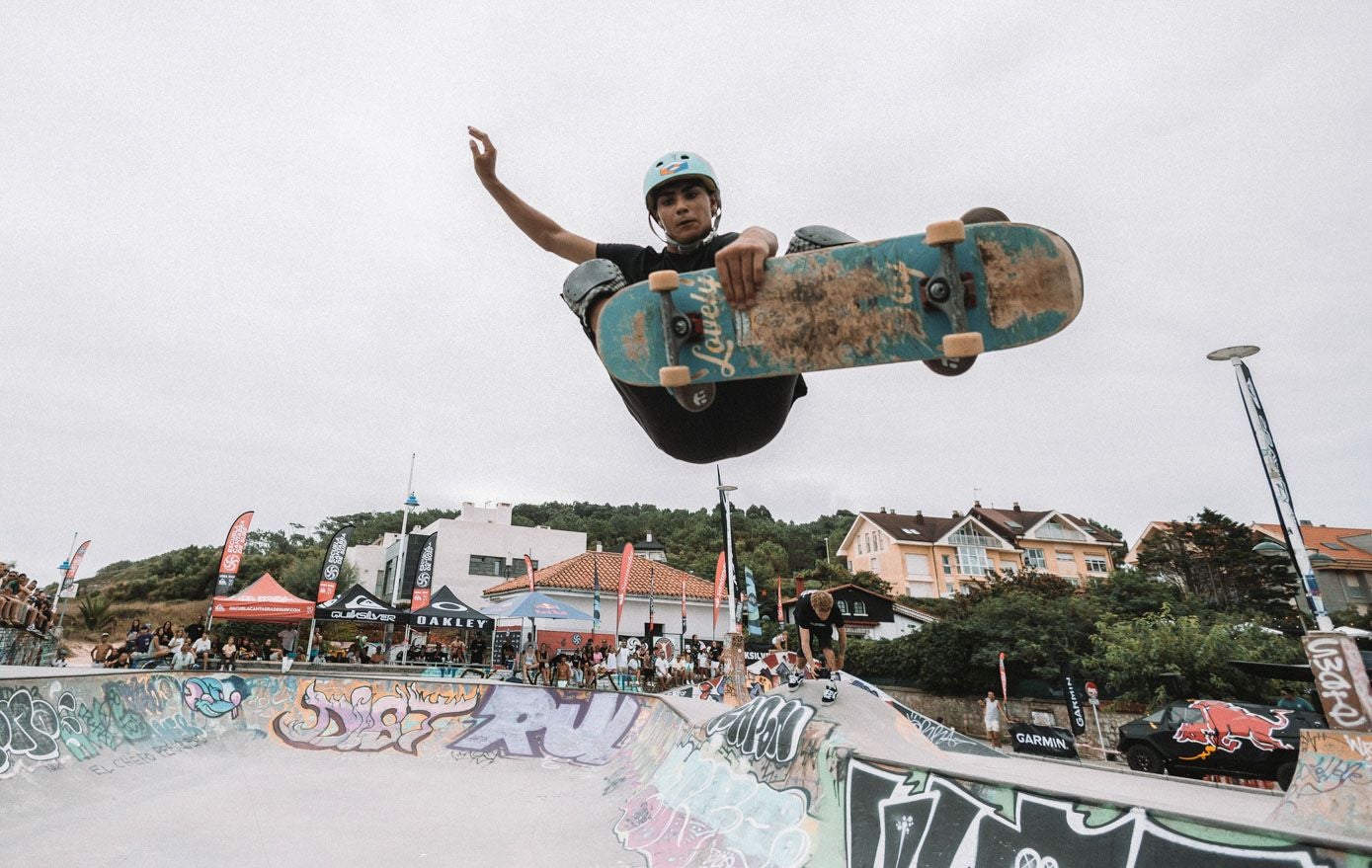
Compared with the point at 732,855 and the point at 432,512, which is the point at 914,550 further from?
the point at 432,512

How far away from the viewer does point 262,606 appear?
67.2 ft

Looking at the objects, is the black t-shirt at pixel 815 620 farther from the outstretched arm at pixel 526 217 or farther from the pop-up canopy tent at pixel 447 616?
the pop-up canopy tent at pixel 447 616

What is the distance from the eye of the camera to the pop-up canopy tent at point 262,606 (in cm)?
2000

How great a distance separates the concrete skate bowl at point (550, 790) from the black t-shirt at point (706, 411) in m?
2.54

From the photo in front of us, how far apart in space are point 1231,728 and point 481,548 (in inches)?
1487

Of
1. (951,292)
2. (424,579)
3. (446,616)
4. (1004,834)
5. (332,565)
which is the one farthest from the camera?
(424,579)

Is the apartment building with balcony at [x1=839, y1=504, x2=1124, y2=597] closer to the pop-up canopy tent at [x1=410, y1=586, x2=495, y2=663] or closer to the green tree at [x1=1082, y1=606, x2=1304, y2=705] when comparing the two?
the green tree at [x1=1082, y1=606, x2=1304, y2=705]

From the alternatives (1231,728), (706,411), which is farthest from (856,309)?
(1231,728)

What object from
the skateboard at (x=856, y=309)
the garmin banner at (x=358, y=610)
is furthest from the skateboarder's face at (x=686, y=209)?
the garmin banner at (x=358, y=610)

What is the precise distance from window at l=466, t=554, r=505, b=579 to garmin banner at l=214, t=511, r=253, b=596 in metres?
18.2

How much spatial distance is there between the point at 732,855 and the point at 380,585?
4932cm

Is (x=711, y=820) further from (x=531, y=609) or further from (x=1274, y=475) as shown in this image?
(x=531, y=609)

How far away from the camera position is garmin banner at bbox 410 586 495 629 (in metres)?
20.3

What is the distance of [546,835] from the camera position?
743 centimetres
